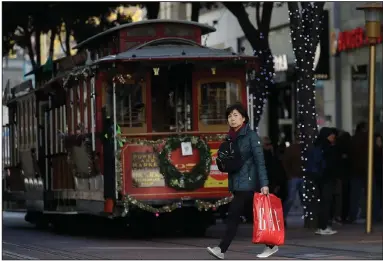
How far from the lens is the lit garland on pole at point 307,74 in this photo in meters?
21.2

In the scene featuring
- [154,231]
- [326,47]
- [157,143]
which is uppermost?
[326,47]

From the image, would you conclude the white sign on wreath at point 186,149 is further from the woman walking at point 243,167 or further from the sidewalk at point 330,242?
the woman walking at point 243,167

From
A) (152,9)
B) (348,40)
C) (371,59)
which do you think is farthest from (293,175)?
(152,9)

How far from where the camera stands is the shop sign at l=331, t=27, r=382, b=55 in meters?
31.5

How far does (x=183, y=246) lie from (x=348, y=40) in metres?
15.7

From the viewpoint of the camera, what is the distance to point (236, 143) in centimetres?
1415

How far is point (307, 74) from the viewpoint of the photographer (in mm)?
21234

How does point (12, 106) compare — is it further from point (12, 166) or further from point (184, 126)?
point (184, 126)

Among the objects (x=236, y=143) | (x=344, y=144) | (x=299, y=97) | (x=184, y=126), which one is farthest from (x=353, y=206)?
(x=236, y=143)

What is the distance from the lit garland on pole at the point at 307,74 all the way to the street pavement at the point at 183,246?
75 centimetres

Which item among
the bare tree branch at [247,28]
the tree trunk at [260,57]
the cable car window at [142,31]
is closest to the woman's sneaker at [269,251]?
the cable car window at [142,31]

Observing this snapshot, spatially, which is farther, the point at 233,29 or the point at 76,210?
the point at 233,29

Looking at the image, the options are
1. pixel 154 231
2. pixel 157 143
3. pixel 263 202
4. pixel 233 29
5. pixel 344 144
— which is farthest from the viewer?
pixel 233 29

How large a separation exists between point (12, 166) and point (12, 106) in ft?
4.25
